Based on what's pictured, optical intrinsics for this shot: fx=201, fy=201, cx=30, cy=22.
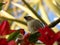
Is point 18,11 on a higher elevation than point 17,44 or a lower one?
higher

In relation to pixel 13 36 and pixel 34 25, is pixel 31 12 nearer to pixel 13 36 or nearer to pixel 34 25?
pixel 34 25

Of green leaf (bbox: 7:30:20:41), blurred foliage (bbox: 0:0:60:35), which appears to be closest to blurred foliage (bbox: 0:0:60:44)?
blurred foliage (bbox: 0:0:60:35)

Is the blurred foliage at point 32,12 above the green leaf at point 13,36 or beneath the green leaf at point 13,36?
above

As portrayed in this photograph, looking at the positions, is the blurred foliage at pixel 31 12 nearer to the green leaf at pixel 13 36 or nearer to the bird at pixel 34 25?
the bird at pixel 34 25

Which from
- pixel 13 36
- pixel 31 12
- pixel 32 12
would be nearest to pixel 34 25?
pixel 32 12

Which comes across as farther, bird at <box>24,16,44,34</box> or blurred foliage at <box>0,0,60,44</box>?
blurred foliage at <box>0,0,60,44</box>

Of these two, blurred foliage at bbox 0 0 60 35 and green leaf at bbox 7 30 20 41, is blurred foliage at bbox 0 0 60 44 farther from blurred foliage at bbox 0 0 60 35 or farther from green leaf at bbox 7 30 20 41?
green leaf at bbox 7 30 20 41

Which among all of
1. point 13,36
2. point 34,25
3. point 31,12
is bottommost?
point 13,36

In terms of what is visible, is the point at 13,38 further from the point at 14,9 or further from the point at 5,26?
the point at 14,9

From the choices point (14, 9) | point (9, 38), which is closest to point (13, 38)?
point (9, 38)

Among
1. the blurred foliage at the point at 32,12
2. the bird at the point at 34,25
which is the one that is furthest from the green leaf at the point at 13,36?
the blurred foliage at the point at 32,12

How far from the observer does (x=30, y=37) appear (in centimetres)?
24

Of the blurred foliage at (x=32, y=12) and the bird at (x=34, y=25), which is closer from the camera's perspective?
the bird at (x=34, y=25)

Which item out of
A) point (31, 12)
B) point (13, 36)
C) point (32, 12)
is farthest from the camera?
point (31, 12)
